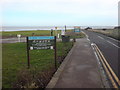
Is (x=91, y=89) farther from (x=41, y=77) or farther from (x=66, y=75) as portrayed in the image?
(x=41, y=77)

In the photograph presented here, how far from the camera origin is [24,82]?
643 cm

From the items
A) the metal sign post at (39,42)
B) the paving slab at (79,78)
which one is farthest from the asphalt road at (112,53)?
the metal sign post at (39,42)

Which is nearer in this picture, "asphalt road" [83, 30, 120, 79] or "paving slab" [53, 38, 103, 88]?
"paving slab" [53, 38, 103, 88]

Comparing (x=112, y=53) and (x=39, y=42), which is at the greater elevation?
(x=39, y=42)

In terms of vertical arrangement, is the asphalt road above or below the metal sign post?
below

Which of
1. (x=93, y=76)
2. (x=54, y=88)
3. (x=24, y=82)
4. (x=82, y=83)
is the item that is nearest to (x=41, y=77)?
(x=24, y=82)

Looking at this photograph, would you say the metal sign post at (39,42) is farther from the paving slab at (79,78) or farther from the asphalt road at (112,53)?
the asphalt road at (112,53)

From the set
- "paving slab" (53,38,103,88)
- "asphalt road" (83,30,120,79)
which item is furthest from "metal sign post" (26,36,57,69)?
"asphalt road" (83,30,120,79)

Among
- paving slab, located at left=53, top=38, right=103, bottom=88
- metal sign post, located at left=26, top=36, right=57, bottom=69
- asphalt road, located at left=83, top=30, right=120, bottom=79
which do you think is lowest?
paving slab, located at left=53, top=38, right=103, bottom=88

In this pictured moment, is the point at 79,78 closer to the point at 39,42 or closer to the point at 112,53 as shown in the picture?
the point at 39,42

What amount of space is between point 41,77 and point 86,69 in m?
2.56

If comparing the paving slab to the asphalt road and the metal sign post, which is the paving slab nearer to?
the asphalt road

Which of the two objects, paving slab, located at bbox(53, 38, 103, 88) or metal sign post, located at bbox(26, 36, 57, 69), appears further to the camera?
metal sign post, located at bbox(26, 36, 57, 69)

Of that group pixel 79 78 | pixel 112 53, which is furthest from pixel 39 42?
pixel 112 53
